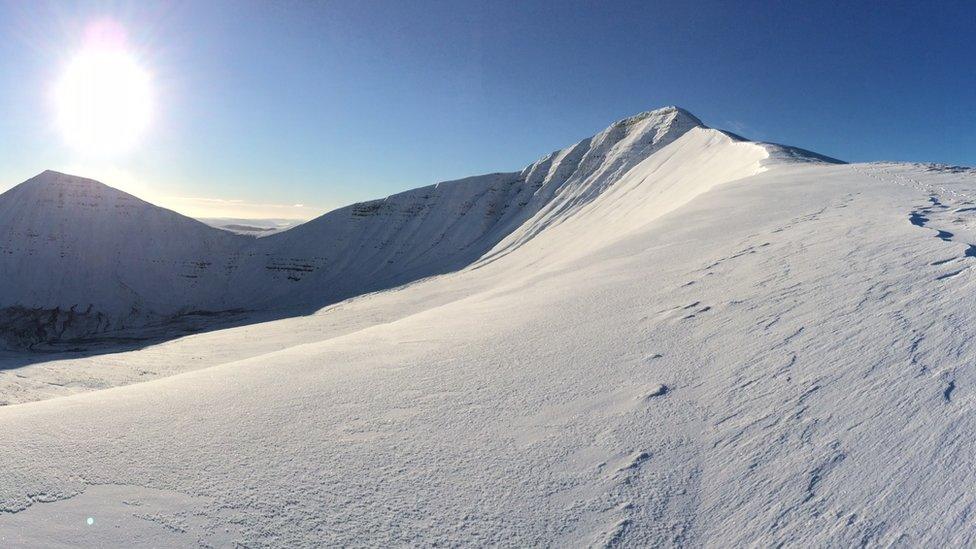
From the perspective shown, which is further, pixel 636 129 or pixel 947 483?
pixel 636 129

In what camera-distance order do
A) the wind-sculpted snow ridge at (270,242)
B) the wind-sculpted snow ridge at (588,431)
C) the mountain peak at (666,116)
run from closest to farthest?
the wind-sculpted snow ridge at (588,431) → the wind-sculpted snow ridge at (270,242) → the mountain peak at (666,116)

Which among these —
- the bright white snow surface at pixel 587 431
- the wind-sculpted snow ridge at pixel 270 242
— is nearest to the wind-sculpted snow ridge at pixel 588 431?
the bright white snow surface at pixel 587 431

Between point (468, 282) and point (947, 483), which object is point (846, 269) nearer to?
point (947, 483)

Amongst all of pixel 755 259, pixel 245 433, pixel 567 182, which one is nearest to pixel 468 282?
pixel 755 259

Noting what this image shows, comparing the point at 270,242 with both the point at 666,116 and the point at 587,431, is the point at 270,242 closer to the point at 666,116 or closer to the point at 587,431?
the point at 666,116

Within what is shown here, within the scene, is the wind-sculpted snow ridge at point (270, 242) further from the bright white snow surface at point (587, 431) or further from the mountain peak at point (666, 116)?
the bright white snow surface at point (587, 431)

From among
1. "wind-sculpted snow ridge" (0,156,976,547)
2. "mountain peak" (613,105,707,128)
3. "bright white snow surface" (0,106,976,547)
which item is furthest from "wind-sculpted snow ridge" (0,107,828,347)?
"wind-sculpted snow ridge" (0,156,976,547)
